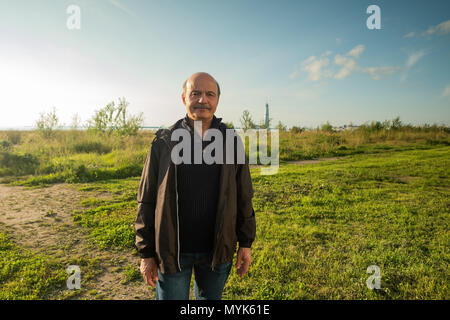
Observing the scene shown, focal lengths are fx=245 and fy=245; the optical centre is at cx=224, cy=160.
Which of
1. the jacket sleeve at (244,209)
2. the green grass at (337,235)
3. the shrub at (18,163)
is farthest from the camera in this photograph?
the shrub at (18,163)

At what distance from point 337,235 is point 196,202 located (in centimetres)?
388

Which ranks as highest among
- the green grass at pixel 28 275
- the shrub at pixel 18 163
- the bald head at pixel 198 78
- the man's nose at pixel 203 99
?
the bald head at pixel 198 78

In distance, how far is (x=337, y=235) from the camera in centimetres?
468

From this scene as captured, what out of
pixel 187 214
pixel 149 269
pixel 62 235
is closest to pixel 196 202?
pixel 187 214

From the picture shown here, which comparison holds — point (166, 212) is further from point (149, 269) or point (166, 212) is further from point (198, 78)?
point (198, 78)

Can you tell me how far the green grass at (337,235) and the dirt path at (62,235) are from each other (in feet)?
1.13

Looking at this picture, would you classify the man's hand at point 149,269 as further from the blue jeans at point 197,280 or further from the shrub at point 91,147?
the shrub at point 91,147

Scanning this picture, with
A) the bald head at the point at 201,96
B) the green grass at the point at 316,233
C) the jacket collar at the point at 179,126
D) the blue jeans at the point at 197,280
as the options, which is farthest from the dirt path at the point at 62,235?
the bald head at the point at 201,96

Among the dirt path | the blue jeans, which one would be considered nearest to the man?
the blue jeans

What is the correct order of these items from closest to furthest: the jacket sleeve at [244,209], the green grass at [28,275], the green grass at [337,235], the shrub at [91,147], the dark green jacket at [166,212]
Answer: the dark green jacket at [166,212] → the jacket sleeve at [244,209] → the green grass at [28,275] → the green grass at [337,235] → the shrub at [91,147]

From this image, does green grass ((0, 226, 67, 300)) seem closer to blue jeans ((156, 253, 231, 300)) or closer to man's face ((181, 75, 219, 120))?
blue jeans ((156, 253, 231, 300))

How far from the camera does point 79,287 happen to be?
3.20 m

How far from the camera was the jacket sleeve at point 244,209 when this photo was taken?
1.94 meters

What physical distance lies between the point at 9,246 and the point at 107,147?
13935 mm
